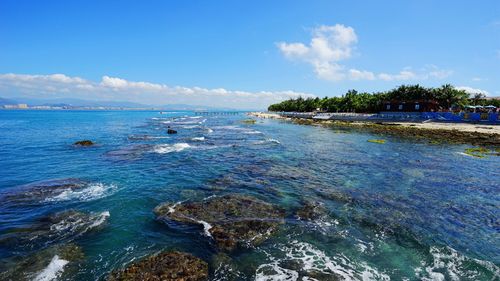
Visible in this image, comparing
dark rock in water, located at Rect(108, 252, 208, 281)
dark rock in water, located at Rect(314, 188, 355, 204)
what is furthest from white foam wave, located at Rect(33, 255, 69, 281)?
dark rock in water, located at Rect(314, 188, 355, 204)

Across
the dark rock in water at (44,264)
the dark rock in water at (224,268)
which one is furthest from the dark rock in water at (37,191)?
the dark rock in water at (224,268)

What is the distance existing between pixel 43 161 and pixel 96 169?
7633 millimetres

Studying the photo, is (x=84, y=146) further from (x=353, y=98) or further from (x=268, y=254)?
(x=353, y=98)

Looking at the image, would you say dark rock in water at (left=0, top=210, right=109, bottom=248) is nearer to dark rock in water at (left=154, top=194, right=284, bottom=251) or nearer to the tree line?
dark rock in water at (left=154, top=194, right=284, bottom=251)

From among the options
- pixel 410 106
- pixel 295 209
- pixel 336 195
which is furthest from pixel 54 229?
pixel 410 106

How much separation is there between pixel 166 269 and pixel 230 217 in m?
4.37

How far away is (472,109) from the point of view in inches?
2972

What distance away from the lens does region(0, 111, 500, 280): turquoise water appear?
9.24m

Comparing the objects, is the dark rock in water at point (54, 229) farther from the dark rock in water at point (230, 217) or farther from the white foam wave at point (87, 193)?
the dark rock in water at point (230, 217)

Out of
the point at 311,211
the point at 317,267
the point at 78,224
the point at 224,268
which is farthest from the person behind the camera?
the point at 311,211

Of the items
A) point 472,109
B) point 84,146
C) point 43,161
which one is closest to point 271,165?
point 43,161

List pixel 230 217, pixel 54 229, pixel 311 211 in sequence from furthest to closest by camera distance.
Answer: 1. pixel 311 211
2. pixel 230 217
3. pixel 54 229

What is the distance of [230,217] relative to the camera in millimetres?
12523

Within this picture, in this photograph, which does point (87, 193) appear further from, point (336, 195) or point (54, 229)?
point (336, 195)
